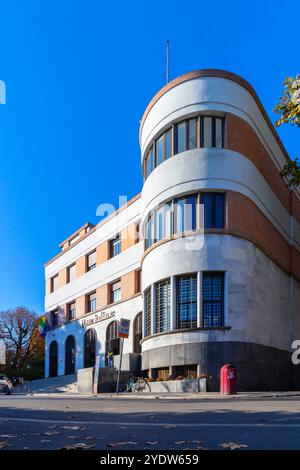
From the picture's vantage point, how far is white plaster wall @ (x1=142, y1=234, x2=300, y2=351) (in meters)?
25.5

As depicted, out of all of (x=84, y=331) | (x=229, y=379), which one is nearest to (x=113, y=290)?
(x=84, y=331)

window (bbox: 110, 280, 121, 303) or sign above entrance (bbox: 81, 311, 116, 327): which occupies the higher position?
window (bbox: 110, 280, 121, 303)

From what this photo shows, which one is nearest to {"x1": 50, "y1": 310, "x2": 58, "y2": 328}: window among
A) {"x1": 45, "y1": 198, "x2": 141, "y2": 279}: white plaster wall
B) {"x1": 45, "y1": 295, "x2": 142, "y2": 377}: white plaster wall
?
{"x1": 45, "y1": 295, "x2": 142, "y2": 377}: white plaster wall

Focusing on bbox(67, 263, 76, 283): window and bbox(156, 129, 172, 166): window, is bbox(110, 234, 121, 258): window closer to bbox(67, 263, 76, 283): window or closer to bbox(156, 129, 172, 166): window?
bbox(67, 263, 76, 283): window

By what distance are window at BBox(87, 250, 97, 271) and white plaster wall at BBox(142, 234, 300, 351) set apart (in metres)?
16.3

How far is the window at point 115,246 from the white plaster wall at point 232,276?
1200 cm

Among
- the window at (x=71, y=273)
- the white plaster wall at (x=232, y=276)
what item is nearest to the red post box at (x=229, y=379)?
the white plaster wall at (x=232, y=276)

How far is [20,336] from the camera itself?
2771 inches

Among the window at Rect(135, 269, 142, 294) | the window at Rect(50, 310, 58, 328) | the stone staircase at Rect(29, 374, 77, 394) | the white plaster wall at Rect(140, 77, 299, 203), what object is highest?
the white plaster wall at Rect(140, 77, 299, 203)

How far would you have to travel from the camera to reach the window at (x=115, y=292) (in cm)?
4088

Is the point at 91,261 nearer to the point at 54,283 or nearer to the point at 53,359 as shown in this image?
the point at 54,283
